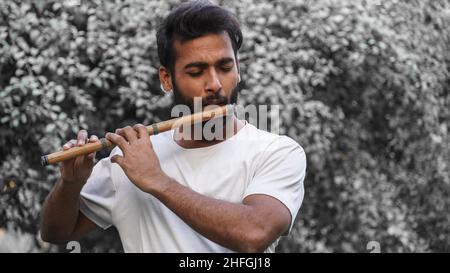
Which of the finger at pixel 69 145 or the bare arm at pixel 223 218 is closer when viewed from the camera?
the bare arm at pixel 223 218

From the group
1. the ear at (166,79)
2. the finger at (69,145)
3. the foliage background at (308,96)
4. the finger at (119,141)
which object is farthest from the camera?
the foliage background at (308,96)

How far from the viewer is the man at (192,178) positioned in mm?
2174

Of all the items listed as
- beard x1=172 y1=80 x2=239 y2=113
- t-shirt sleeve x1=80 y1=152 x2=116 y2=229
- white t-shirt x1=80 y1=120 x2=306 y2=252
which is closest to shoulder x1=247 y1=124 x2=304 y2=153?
white t-shirt x1=80 y1=120 x2=306 y2=252

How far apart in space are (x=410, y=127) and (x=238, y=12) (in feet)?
4.52

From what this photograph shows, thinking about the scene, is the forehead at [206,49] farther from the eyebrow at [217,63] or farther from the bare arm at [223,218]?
the bare arm at [223,218]

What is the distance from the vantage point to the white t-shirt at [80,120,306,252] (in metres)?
2.28

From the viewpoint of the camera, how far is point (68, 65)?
457 centimetres

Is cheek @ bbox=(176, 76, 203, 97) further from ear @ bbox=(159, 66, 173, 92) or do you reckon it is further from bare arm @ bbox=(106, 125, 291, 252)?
bare arm @ bbox=(106, 125, 291, 252)

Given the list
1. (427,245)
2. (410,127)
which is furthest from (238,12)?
(427,245)

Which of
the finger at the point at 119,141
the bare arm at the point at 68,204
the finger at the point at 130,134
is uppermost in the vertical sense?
the finger at the point at 130,134

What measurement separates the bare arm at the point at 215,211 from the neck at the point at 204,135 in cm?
24

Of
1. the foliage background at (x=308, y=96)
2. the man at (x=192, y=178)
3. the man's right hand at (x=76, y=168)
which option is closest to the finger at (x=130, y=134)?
the man at (x=192, y=178)

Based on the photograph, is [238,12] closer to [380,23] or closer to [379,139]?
[380,23]
